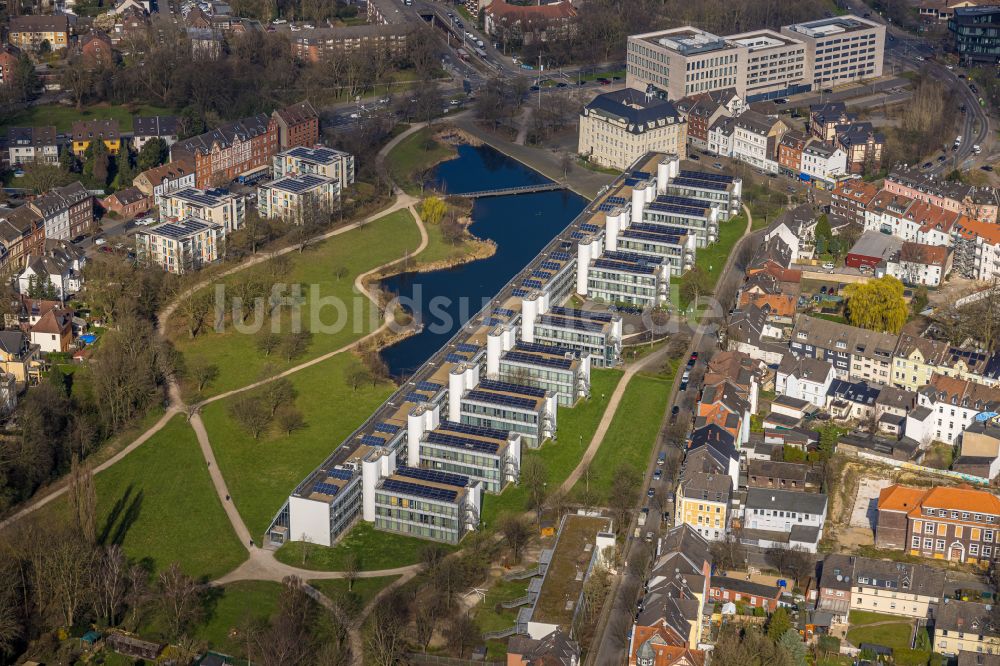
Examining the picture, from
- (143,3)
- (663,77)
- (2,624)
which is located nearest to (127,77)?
(143,3)

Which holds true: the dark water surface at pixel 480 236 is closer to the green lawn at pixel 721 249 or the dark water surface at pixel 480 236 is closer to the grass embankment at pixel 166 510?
the green lawn at pixel 721 249

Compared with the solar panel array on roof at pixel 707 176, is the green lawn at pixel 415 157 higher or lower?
lower

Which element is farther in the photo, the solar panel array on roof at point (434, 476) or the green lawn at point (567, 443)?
the green lawn at point (567, 443)

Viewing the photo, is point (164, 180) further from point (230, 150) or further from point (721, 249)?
point (721, 249)

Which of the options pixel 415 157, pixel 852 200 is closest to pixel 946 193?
pixel 852 200

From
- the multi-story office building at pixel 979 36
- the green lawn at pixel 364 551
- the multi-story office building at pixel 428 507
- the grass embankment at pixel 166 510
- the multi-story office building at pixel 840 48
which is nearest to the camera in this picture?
the green lawn at pixel 364 551

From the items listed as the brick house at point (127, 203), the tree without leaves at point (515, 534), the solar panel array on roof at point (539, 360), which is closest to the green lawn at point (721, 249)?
the solar panel array on roof at point (539, 360)

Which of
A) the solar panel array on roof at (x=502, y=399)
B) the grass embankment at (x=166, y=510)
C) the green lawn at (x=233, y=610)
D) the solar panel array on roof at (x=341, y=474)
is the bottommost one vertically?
the grass embankment at (x=166, y=510)
